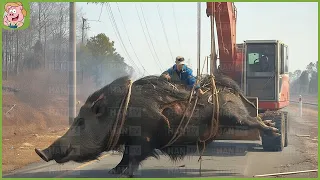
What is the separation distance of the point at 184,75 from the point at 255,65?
5347mm

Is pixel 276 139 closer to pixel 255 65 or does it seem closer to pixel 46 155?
pixel 255 65

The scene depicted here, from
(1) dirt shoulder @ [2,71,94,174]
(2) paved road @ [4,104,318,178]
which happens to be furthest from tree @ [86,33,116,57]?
(2) paved road @ [4,104,318,178]

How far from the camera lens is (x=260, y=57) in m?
14.6

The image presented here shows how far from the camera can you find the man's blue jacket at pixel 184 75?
9.77 meters

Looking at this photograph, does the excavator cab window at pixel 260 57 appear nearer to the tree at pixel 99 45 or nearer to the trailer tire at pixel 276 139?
the trailer tire at pixel 276 139

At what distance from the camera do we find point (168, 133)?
8.93 metres

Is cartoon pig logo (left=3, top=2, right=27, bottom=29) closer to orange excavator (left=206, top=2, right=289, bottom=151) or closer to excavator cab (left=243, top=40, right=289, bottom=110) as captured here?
orange excavator (left=206, top=2, right=289, bottom=151)

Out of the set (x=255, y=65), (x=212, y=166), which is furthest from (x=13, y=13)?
(x=212, y=166)

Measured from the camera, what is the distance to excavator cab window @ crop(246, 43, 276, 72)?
14.5m

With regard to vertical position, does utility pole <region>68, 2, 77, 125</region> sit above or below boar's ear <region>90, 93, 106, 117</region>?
above

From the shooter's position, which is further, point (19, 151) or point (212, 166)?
point (19, 151)

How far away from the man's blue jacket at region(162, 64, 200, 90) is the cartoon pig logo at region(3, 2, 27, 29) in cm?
852

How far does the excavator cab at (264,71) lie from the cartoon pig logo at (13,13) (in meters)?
8.21

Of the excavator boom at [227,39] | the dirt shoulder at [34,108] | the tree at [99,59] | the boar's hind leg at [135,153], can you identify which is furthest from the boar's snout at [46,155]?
the tree at [99,59]
